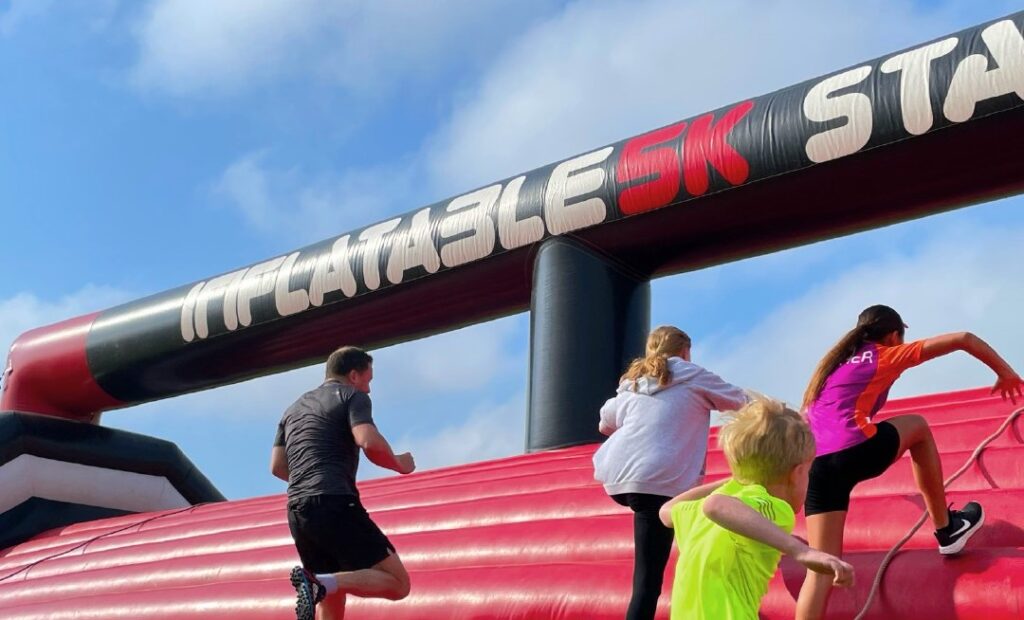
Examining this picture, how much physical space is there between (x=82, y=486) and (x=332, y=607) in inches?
246

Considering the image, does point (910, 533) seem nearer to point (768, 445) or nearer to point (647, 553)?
point (647, 553)

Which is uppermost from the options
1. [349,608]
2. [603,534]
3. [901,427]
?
[901,427]

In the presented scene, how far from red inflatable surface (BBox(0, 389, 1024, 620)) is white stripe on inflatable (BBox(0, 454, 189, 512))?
1.56 metres

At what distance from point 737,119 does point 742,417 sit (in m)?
3.83

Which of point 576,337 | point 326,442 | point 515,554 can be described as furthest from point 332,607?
point 576,337

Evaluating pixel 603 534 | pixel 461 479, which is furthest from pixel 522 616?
pixel 461 479

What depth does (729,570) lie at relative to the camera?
179 centimetres

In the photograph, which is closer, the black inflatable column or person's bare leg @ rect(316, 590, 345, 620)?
person's bare leg @ rect(316, 590, 345, 620)

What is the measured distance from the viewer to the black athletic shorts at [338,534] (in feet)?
10.1

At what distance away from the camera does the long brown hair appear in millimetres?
2693

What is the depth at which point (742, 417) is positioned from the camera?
189 cm

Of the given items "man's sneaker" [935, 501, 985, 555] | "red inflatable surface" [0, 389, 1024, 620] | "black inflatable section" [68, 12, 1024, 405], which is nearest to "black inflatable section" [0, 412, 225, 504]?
"black inflatable section" [68, 12, 1024, 405]

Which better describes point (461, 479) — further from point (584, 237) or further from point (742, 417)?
point (742, 417)

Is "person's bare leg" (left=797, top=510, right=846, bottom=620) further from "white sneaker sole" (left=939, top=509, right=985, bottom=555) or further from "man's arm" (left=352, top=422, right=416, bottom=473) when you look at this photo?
"man's arm" (left=352, top=422, right=416, bottom=473)
